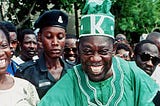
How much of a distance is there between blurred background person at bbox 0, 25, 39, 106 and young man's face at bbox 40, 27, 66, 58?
25.6 inches

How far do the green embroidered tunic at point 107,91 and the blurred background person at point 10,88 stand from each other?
0.75 feet

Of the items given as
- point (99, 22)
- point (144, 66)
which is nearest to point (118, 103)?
point (99, 22)

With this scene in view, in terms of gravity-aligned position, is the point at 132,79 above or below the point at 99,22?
below

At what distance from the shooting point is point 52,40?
14.6ft

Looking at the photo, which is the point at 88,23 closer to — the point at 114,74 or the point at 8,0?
the point at 114,74

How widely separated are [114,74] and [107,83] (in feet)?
0.33

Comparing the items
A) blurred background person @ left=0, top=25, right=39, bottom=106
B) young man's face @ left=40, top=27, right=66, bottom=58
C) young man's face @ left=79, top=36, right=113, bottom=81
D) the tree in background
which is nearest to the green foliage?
the tree in background

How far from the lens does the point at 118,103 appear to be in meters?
3.59

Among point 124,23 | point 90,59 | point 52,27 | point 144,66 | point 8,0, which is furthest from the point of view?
point 124,23

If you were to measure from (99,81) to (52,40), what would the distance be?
967 mm

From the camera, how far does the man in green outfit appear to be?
3551 millimetres

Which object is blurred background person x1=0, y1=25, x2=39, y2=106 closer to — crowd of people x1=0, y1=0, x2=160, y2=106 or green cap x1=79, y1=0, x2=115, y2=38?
crowd of people x1=0, y1=0, x2=160, y2=106

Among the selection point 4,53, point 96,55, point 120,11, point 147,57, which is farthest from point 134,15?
point 96,55

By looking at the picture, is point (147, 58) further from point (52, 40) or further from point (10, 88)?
point (10, 88)
